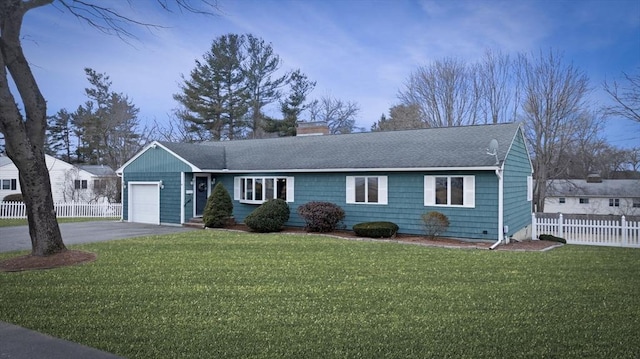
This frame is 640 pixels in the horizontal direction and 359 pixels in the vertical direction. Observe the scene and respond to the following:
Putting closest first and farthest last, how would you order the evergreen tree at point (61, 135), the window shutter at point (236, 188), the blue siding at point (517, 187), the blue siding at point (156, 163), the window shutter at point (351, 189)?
the blue siding at point (517, 187), the window shutter at point (351, 189), the blue siding at point (156, 163), the window shutter at point (236, 188), the evergreen tree at point (61, 135)

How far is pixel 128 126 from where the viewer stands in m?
38.8

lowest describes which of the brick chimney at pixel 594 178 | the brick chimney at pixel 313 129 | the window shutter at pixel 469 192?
the window shutter at pixel 469 192

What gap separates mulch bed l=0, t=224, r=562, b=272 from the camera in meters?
9.78

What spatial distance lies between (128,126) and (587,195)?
41508 millimetres

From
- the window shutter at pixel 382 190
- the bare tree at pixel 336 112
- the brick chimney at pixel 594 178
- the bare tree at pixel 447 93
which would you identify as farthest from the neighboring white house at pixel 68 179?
the brick chimney at pixel 594 178

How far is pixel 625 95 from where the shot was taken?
20.5 meters

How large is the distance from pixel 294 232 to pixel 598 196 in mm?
33320

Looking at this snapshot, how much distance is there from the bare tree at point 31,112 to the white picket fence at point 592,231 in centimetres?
1608

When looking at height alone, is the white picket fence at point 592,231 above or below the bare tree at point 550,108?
below

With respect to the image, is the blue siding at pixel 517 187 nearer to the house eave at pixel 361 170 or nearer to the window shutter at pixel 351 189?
the house eave at pixel 361 170

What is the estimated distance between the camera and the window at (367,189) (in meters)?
16.7

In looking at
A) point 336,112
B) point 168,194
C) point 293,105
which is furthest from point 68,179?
point 336,112

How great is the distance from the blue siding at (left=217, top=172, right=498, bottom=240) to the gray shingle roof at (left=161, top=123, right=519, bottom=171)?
465mm

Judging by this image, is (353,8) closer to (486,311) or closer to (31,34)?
(31,34)
